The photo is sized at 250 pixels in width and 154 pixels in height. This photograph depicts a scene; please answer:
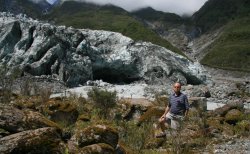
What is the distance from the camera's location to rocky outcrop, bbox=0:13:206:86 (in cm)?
5334

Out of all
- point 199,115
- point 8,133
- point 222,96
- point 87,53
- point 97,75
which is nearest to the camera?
point 8,133

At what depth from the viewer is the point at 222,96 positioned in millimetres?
52906

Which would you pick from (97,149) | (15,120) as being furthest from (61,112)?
(97,149)

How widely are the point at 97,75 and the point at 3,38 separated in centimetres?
1397

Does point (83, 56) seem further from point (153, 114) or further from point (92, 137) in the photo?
point (92, 137)

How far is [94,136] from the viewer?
42.5 feet

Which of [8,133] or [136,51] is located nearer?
[8,133]

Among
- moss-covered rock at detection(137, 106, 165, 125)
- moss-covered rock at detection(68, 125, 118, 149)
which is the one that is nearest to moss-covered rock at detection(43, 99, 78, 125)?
moss-covered rock at detection(137, 106, 165, 125)

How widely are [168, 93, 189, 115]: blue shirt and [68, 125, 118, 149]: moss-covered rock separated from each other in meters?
4.87

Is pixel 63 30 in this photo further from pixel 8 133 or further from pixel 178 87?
pixel 8 133

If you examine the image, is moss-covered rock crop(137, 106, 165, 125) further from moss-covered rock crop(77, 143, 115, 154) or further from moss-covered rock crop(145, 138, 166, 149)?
moss-covered rock crop(77, 143, 115, 154)

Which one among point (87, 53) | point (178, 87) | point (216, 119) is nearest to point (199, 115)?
point (216, 119)

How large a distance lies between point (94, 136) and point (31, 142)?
6.93ft

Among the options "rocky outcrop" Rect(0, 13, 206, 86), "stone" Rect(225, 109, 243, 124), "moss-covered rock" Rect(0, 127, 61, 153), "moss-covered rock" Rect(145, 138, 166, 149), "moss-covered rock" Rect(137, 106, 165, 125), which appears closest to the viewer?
"moss-covered rock" Rect(0, 127, 61, 153)
